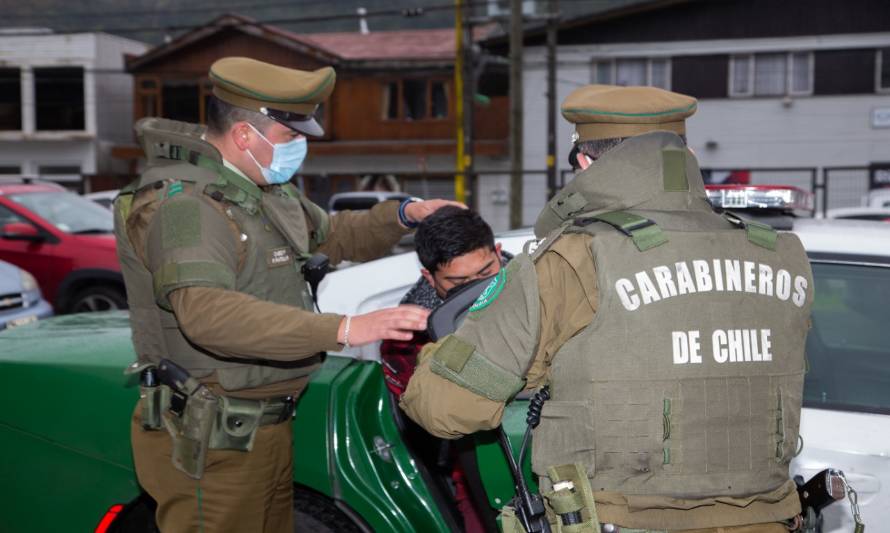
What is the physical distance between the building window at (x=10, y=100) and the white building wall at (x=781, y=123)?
1939cm

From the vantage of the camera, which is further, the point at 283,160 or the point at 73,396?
the point at 73,396

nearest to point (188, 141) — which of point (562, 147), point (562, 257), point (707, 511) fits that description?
point (562, 257)

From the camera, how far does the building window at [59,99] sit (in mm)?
33594

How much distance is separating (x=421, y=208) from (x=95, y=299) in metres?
6.87

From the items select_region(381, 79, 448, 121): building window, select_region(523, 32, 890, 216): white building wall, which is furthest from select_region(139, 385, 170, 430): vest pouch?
select_region(381, 79, 448, 121): building window

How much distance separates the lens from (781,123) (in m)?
26.5

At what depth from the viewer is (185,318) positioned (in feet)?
7.66

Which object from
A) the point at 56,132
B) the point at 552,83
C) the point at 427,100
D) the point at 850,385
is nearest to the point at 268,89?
the point at 850,385

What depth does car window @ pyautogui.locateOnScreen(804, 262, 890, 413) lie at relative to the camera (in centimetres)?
298

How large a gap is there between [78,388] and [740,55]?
26431 mm

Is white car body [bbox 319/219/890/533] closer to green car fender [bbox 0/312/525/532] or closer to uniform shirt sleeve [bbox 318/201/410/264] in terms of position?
uniform shirt sleeve [bbox 318/201/410/264]

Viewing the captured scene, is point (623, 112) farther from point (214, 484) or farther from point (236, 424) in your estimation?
point (214, 484)

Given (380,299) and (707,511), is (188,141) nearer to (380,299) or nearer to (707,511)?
(380,299)

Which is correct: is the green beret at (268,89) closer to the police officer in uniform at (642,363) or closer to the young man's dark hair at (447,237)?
the young man's dark hair at (447,237)
